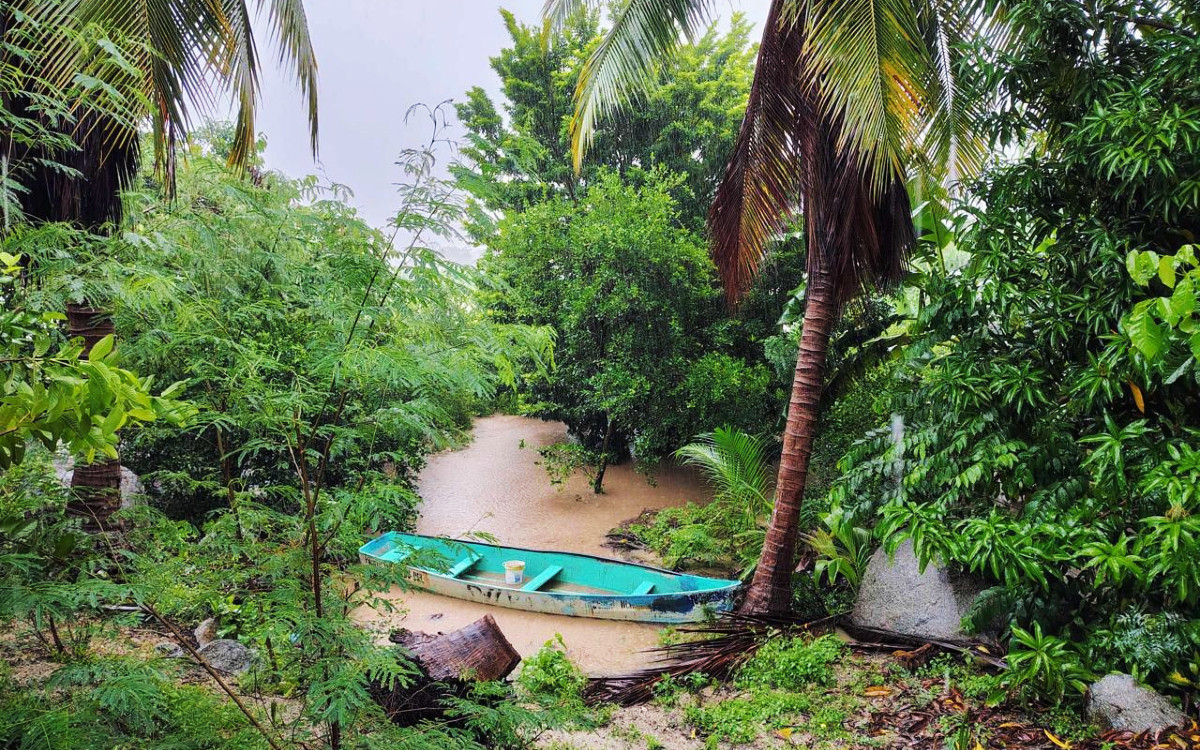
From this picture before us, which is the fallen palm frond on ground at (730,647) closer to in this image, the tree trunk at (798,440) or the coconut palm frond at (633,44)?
the tree trunk at (798,440)

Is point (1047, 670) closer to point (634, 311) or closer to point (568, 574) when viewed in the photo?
point (568, 574)

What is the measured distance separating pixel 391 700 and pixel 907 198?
4.40 m

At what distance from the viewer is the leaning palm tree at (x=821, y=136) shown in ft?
11.6

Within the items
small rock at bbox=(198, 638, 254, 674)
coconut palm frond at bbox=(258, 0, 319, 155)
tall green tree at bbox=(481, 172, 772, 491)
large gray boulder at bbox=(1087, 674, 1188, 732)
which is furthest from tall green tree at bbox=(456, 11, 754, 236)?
large gray boulder at bbox=(1087, 674, 1188, 732)

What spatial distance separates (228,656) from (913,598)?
3.91 meters

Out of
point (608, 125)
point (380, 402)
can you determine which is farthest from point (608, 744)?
point (608, 125)

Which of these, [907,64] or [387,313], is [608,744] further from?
[907,64]

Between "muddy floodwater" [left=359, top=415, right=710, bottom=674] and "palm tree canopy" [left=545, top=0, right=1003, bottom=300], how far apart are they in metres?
3.17

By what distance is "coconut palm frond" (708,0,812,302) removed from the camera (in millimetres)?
4344

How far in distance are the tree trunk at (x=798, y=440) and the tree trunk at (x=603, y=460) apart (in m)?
3.97

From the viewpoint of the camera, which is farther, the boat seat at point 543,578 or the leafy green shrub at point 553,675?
the boat seat at point 543,578

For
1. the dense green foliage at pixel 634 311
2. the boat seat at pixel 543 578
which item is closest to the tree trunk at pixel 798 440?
the boat seat at pixel 543 578

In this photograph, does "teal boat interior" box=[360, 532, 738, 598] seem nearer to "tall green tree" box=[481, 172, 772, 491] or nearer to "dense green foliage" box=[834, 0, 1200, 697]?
"tall green tree" box=[481, 172, 772, 491]

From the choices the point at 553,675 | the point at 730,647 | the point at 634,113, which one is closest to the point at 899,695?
the point at 730,647
